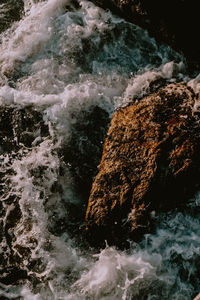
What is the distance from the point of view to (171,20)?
16.8ft

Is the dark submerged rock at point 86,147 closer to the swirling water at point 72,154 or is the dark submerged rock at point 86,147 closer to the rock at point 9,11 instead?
the swirling water at point 72,154

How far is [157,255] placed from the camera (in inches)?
154

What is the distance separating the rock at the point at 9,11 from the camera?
262 inches

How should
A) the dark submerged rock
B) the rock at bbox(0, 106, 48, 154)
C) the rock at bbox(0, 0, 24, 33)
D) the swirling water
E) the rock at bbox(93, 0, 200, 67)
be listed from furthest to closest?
the rock at bbox(0, 0, 24, 33) → the rock at bbox(0, 106, 48, 154) → the rock at bbox(93, 0, 200, 67) → the dark submerged rock → the swirling water

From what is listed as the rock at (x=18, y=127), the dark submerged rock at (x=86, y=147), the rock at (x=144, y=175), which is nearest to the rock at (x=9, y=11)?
the rock at (x=18, y=127)

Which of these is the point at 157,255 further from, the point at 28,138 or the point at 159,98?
the point at 28,138

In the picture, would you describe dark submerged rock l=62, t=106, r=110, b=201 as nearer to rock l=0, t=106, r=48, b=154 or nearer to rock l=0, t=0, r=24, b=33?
rock l=0, t=106, r=48, b=154

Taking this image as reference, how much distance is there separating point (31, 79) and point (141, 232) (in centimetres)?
352

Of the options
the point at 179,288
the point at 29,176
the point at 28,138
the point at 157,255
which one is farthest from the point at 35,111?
the point at 179,288

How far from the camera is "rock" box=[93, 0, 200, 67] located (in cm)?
494

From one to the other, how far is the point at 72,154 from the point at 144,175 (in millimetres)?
1417

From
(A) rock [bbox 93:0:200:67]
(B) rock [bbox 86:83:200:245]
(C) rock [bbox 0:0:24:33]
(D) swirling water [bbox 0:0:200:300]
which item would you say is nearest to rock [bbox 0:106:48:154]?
(D) swirling water [bbox 0:0:200:300]

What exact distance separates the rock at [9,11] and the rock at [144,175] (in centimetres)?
420

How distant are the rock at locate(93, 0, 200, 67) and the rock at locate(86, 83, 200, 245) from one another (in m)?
1.55
